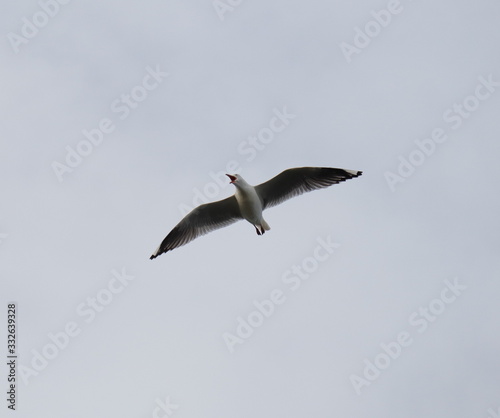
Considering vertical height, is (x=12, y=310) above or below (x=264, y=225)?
above

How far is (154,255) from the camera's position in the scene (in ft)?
78.1

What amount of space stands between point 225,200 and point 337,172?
6.10 ft

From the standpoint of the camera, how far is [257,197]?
22.7 m

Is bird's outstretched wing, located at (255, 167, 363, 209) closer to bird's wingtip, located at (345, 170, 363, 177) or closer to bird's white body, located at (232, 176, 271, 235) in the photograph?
bird's wingtip, located at (345, 170, 363, 177)

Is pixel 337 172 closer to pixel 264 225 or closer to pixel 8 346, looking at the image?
pixel 264 225

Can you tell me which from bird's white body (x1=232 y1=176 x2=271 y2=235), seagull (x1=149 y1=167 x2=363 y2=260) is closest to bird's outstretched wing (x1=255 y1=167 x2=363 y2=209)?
seagull (x1=149 y1=167 x2=363 y2=260)

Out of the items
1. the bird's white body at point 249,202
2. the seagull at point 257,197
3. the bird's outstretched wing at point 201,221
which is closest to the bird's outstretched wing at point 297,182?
the seagull at point 257,197

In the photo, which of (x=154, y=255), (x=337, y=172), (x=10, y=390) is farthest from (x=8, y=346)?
(x=337, y=172)

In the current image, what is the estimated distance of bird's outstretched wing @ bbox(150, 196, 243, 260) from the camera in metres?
23.3

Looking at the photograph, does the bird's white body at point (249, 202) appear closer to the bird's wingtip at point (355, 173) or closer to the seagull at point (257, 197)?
the seagull at point (257, 197)

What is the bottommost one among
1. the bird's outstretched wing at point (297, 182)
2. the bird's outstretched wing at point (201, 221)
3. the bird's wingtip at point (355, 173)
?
the bird's wingtip at point (355, 173)

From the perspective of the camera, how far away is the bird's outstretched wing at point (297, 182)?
895 inches

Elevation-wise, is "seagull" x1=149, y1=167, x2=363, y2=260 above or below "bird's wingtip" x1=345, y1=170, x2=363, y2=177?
above

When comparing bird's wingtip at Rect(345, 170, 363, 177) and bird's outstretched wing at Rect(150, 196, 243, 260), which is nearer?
bird's wingtip at Rect(345, 170, 363, 177)
